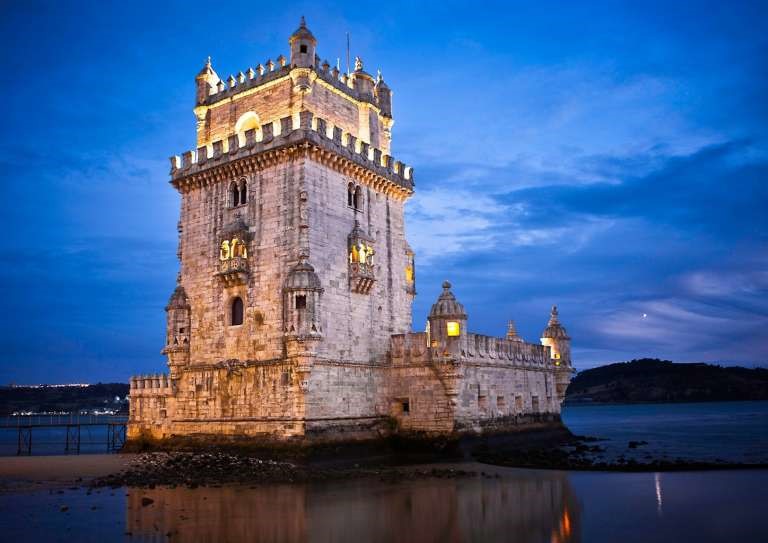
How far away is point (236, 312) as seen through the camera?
34188 mm

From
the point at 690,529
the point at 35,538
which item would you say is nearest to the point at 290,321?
the point at 35,538

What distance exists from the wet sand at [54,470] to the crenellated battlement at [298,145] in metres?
14.8

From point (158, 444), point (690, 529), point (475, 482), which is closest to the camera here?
point (690, 529)

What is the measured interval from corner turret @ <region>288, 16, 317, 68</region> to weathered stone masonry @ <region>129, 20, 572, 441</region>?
A: 2.8 inches

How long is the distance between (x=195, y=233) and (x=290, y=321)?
903 cm

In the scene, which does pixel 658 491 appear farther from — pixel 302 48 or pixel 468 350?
pixel 302 48

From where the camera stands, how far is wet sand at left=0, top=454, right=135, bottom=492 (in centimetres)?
2584

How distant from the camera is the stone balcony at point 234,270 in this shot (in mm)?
33281

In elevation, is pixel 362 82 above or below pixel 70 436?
above

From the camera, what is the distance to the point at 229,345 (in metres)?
33.8

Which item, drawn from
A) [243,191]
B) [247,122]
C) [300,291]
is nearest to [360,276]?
[300,291]

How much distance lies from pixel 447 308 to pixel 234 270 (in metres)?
10.9

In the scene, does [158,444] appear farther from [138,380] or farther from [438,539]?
[438,539]

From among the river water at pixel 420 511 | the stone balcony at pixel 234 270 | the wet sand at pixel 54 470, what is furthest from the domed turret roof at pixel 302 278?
the wet sand at pixel 54 470
